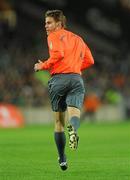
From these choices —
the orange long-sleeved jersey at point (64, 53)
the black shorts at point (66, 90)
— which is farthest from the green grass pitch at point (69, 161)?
the orange long-sleeved jersey at point (64, 53)

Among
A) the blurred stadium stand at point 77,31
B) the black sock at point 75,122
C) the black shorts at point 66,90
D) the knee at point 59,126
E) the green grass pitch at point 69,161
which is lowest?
the blurred stadium stand at point 77,31

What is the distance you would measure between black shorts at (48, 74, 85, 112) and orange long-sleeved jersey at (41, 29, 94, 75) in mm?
98

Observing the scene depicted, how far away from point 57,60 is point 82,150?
18.0 ft

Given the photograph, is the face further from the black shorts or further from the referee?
the black shorts

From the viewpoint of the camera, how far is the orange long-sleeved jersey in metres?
10.8

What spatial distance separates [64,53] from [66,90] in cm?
53

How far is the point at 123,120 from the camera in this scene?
115 ft

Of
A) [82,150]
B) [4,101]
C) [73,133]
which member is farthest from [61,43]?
[4,101]

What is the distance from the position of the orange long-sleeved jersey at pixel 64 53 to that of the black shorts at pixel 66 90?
0.32 feet

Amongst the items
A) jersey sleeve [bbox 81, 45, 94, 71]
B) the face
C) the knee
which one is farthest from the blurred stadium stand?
the face

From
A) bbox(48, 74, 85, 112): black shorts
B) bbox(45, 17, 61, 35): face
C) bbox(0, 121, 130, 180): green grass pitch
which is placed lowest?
bbox(0, 121, 130, 180): green grass pitch

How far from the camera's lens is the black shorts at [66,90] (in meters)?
11.0

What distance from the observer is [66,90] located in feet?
36.4

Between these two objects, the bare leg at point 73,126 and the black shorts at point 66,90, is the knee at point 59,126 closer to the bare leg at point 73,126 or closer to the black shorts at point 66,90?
the black shorts at point 66,90
